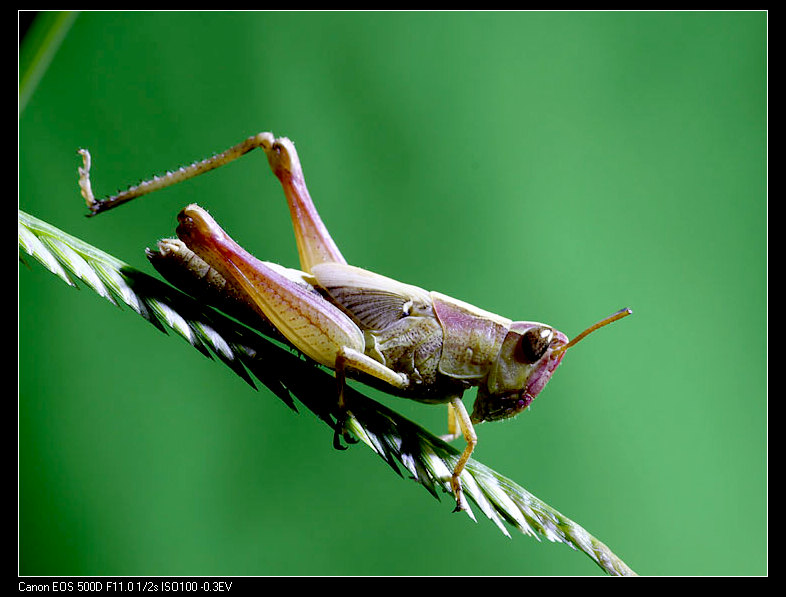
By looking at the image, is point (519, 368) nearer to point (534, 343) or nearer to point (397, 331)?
point (534, 343)

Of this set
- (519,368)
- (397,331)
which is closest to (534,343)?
(519,368)

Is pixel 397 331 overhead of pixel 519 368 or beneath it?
overhead

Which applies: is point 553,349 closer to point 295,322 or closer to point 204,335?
point 295,322

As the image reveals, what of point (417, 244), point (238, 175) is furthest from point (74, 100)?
point (417, 244)
